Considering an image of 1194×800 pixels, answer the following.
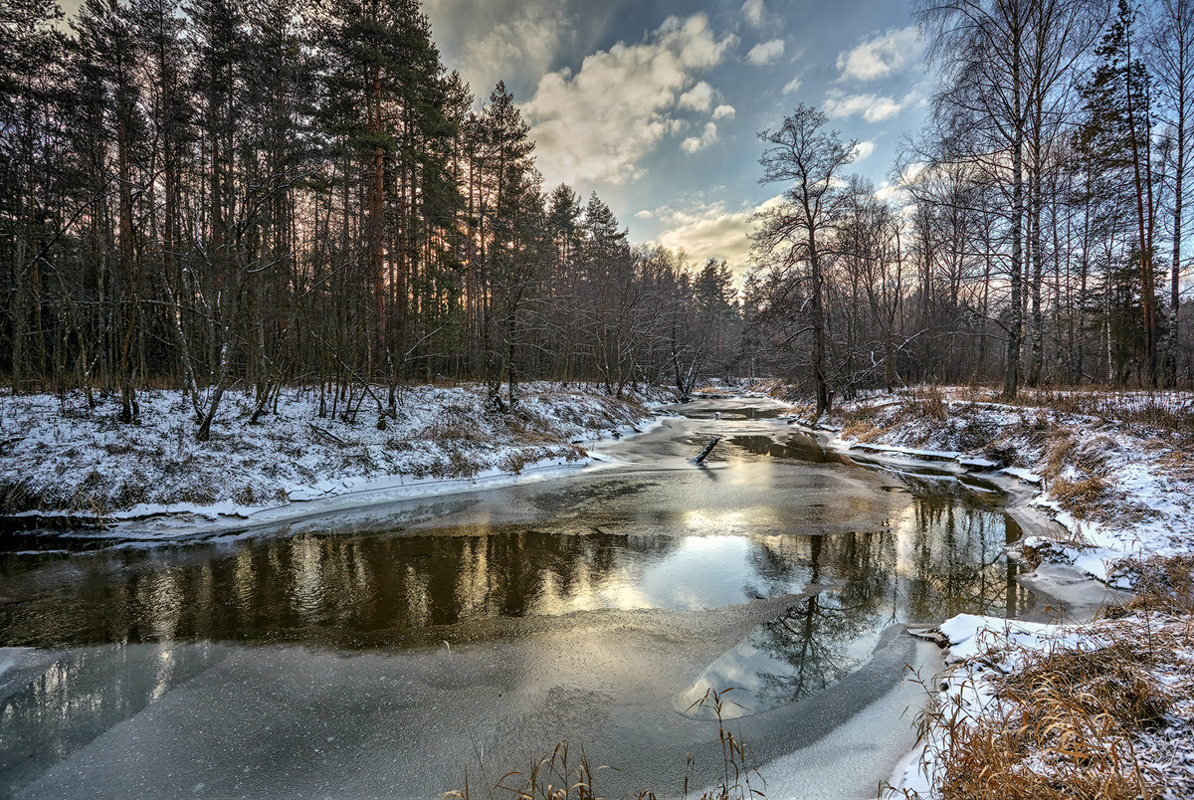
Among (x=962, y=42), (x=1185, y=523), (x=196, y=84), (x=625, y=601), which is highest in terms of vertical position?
(x=962, y=42)

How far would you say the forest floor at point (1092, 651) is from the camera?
2.18 meters

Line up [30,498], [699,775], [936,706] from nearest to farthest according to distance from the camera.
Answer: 1. [699,775]
2. [936,706]
3. [30,498]

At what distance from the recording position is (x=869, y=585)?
568 cm

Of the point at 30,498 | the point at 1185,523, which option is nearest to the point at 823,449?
the point at 1185,523

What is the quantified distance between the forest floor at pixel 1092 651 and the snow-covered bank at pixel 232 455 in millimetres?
10064

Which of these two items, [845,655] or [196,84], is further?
[196,84]

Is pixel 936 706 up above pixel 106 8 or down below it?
below

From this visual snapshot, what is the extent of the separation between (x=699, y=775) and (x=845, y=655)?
2.09m

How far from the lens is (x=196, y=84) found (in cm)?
1348

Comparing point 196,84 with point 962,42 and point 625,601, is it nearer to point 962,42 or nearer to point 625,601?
point 625,601

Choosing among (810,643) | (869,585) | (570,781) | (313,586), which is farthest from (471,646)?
(869,585)

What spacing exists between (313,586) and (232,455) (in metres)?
5.68

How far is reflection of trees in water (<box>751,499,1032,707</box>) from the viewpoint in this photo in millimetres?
4148

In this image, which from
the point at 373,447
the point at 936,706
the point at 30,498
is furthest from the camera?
the point at 373,447
